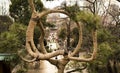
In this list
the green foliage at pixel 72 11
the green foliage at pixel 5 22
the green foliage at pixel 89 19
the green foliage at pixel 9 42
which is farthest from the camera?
the green foliage at pixel 5 22

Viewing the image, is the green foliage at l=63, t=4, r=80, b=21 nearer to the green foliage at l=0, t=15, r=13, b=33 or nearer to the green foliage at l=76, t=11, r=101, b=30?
the green foliage at l=76, t=11, r=101, b=30

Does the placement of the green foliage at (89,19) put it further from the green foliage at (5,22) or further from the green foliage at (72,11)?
the green foliage at (5,22)

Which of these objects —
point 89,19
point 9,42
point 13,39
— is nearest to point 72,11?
point 89,19

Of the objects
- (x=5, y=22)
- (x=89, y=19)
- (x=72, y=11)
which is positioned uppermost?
(x=72, y=11)

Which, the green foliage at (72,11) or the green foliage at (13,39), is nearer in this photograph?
the green foliage at (72,11)

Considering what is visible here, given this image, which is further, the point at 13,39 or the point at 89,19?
the point at 13,39

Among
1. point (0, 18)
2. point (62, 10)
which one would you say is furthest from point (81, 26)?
point (0, 18)

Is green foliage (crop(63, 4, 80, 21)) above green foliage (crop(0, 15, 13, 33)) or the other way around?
above

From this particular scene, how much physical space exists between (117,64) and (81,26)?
3651 mm

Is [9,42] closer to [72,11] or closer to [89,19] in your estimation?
[72,11]

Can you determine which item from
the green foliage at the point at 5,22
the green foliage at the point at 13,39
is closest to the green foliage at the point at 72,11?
the green foliage at the point at 13,39

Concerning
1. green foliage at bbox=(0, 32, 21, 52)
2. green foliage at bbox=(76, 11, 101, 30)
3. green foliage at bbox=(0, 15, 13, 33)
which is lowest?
green foliage at bbox=(0, 15, 13, 33)

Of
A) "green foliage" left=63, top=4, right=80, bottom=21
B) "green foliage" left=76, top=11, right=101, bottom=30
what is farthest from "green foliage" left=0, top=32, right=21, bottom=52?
"green foliage" left=76, top=11, right=101, bottom=30

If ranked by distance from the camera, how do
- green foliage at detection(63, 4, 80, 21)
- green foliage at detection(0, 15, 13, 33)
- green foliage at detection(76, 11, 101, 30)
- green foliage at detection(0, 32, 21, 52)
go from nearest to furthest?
green foliage at detection(76, 11, 101, 30), green foliage at detection(63, 4, 80, 21), green foliage at detection(0, 32, 21, 52), green foliage at detection(0, 15, 13, 33)
